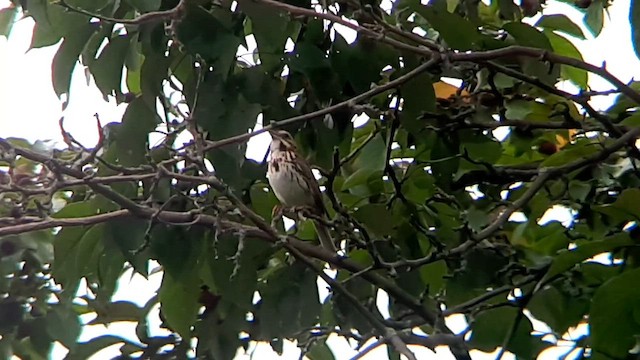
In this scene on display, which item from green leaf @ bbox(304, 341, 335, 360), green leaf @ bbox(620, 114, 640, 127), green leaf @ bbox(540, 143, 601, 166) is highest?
green leaf @ bbox(620, 114, 640, 127)

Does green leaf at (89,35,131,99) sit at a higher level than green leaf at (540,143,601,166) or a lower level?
higher

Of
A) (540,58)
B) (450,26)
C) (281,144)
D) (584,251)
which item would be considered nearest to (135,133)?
(450,26)

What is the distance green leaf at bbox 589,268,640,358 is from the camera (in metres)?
2.47

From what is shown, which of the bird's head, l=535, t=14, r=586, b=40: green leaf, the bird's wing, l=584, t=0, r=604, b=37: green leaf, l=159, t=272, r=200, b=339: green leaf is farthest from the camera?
the bird's head

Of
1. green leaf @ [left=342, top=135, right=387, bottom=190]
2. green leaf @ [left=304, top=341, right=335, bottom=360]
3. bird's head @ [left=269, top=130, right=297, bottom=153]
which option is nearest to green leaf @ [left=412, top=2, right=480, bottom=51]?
green leaf @ [left=342, top=135, right=387, bottom=190]

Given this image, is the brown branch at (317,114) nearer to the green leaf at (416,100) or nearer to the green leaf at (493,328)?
the green leaf at (416,100)

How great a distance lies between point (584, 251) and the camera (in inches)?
101

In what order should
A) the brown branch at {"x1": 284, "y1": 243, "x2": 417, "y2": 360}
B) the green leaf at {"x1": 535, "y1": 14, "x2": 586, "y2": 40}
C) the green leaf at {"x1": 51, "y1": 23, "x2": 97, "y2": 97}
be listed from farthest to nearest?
1. the green leaf at {"x1": 535, "y1": 14, "x2": 586, "y2": 40}
2. the green leaf at {"x1": 51, "y1": 23, "x2": 97, "y2": 97}
3. the brown branch at {"x1": 284, "y1": 243, "x2": 417, "y2": 360}

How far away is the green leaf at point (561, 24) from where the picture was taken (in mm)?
3396

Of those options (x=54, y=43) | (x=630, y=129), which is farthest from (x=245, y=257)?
(x=630, y=129)

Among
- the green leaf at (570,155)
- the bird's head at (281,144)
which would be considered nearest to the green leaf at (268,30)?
the green leaf at (570,155)

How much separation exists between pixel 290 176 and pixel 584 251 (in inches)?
69.2

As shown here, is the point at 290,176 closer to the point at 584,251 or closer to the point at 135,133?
the point at 135,133

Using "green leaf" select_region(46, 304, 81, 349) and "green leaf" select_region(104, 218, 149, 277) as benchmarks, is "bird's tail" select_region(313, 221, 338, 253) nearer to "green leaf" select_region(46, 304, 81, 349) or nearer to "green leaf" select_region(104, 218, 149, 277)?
"green leaf" select_region(104, 218, 149, 277)
